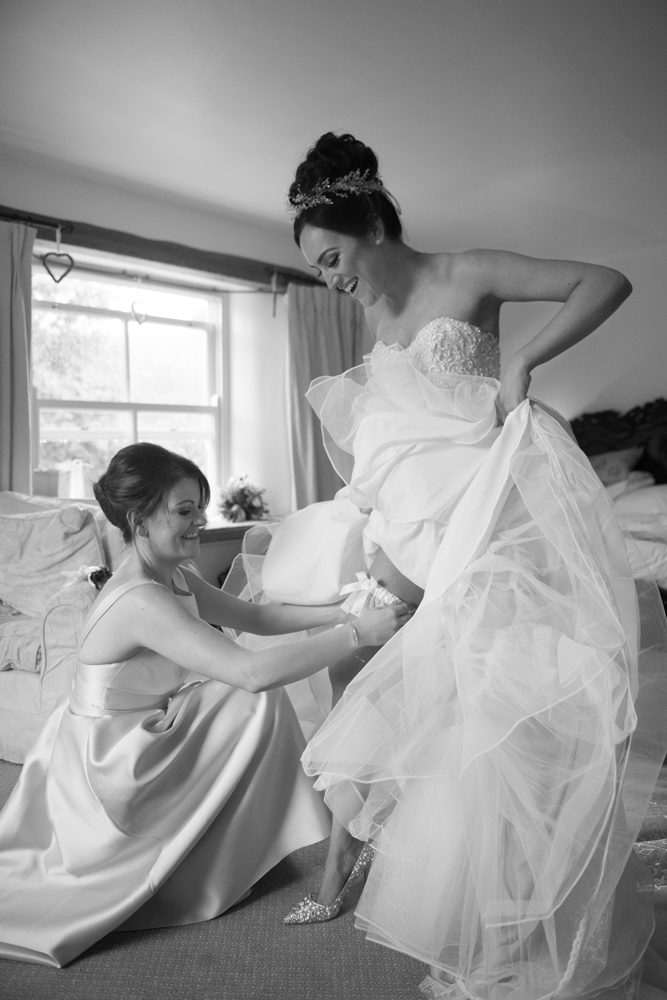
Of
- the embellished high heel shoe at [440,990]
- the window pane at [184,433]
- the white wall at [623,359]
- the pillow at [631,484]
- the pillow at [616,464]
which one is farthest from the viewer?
the white wall at [623,359]

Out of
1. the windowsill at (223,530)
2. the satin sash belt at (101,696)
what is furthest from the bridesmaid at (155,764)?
the windowsill at (223,530)

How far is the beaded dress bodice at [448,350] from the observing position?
1.77 m

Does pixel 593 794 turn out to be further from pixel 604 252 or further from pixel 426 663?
pixel 604 252

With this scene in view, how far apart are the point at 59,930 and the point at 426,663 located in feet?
3.37

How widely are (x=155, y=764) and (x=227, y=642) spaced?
0.36 metres

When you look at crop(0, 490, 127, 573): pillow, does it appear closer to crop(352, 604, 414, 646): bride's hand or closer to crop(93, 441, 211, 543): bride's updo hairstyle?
crop(93, 441, 211, 543): bride's updo hairstyle

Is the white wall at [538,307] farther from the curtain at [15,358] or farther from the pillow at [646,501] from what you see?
the pillow at [646,501]

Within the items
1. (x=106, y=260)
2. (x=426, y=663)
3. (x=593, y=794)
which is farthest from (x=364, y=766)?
(x=106, y=260)

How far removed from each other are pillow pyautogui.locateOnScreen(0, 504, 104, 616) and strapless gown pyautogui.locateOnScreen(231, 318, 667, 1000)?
237cm

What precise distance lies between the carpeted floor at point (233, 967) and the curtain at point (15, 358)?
3.20 meters

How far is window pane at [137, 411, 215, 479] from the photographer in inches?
217

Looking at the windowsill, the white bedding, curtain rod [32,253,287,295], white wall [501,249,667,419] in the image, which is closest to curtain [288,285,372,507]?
curtain rod [32,253,287,295]

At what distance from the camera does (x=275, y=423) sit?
19.9 feet

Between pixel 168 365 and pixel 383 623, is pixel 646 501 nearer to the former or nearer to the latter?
pixel 168 365
